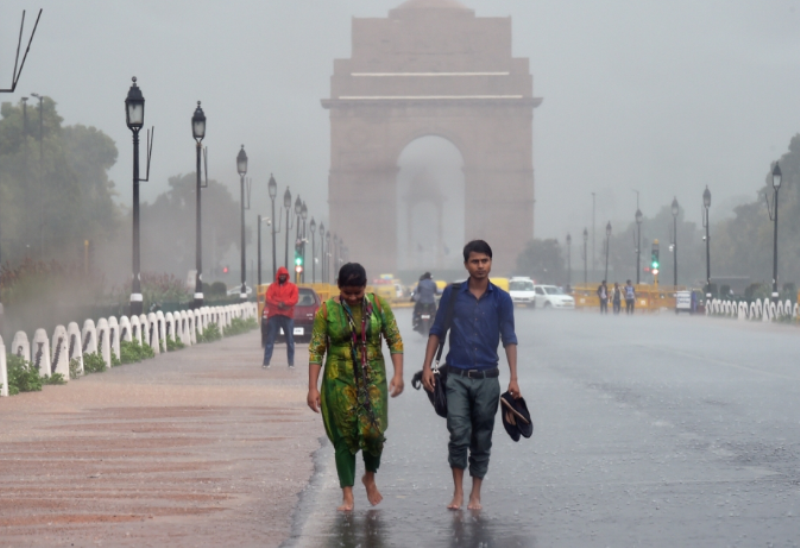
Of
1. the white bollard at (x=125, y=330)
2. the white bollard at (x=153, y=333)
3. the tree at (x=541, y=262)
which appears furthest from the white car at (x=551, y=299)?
the white bollard at (x=125, y=330)

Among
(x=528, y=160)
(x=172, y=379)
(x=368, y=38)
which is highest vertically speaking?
(x=368, y=38)

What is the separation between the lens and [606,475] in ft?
29.4

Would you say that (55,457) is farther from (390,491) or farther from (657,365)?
(657,365)

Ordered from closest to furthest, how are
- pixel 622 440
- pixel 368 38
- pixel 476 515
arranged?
pixel 476 515 < pixel 622 440 < pixel 368 38

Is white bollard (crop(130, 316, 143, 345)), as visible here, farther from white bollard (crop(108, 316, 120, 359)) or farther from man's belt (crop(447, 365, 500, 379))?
man's belt (crop(447, 365, 500, 379))

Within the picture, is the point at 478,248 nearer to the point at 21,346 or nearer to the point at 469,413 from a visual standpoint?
the point at 469,413

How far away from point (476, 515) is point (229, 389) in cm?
949

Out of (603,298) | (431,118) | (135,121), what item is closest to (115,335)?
(135,121)

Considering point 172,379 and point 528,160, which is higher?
point 528,160

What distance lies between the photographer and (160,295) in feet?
121

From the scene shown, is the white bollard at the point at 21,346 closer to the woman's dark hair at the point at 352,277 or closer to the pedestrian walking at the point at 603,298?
the woman's dark hair at the point at 352,277

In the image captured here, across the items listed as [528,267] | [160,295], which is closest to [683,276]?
[528,267]

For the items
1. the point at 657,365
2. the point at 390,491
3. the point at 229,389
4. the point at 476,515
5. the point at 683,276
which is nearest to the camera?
the point at 476,515

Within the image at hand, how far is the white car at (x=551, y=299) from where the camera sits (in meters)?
70.5
